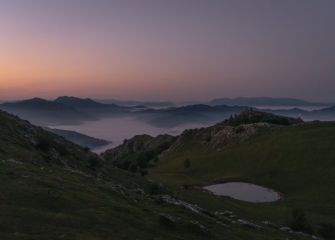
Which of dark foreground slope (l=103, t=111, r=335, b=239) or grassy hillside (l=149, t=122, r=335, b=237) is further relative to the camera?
grassy hillside (l=149, t=122, r=335, b=237)

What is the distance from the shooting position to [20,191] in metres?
34.8

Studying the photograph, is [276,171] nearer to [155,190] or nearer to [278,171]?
[278,171]

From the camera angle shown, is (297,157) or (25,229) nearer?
(25,229)

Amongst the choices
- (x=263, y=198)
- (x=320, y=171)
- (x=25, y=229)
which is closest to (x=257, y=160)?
(x=320, y=171)

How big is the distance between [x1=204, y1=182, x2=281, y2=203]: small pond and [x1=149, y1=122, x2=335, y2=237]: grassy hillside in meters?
2.98

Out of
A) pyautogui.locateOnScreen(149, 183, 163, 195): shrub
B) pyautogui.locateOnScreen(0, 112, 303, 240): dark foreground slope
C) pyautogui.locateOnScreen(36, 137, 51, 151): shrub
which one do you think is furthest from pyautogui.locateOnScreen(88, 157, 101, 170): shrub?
pyautogui.locateOnScreen(0, 112, 303, 240): dark foreground slope

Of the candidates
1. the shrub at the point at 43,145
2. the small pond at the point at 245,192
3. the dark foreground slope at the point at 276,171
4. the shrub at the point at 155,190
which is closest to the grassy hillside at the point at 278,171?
the dark foreground slope at the point at 276,171

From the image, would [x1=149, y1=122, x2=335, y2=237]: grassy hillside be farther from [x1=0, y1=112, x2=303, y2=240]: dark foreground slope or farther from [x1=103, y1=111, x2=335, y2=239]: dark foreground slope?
[x1=0, y1=112, x2=303, y2=240]: dark foreground slope

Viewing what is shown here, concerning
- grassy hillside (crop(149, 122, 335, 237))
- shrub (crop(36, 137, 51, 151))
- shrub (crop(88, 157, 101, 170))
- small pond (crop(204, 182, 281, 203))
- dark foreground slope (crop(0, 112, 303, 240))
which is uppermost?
shrub (crop(36, 137, 51, 151))

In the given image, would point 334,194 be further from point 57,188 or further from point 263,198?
point 57,188

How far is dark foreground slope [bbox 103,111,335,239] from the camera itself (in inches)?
3002

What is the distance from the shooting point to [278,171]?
114875 mm

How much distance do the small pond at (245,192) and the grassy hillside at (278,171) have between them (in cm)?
298

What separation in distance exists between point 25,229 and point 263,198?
245ft
